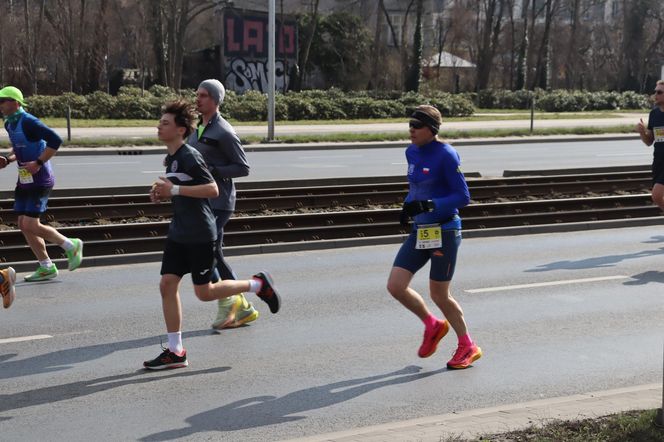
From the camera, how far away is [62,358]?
24.8 feet

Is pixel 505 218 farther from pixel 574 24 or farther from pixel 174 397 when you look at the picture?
pixel 574 24

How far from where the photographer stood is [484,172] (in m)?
22.0

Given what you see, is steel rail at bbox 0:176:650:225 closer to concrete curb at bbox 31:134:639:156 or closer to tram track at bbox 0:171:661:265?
tram track at bbox 0:171:661:265

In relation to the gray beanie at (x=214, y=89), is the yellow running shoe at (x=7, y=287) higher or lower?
lower

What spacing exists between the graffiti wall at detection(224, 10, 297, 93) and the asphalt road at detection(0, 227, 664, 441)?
42.4m

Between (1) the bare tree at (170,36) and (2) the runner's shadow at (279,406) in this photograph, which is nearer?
(2) the runner's shadow at (279,406)

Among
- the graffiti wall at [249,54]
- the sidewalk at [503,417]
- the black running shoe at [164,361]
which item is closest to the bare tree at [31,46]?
the graffiti wall at [249,54]

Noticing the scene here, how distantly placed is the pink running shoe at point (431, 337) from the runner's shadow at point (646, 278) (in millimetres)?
4118

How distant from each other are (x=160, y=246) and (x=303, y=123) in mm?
26433

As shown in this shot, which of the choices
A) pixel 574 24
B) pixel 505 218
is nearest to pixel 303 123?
pixel 505 218

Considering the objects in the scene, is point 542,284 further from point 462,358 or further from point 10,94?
point 10,94

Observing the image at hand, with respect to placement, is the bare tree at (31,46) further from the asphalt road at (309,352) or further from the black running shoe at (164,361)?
the black running shoe at (164,361)

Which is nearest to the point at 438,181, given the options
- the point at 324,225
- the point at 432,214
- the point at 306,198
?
the point at 432,214

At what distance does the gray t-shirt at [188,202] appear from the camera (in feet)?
23.0
